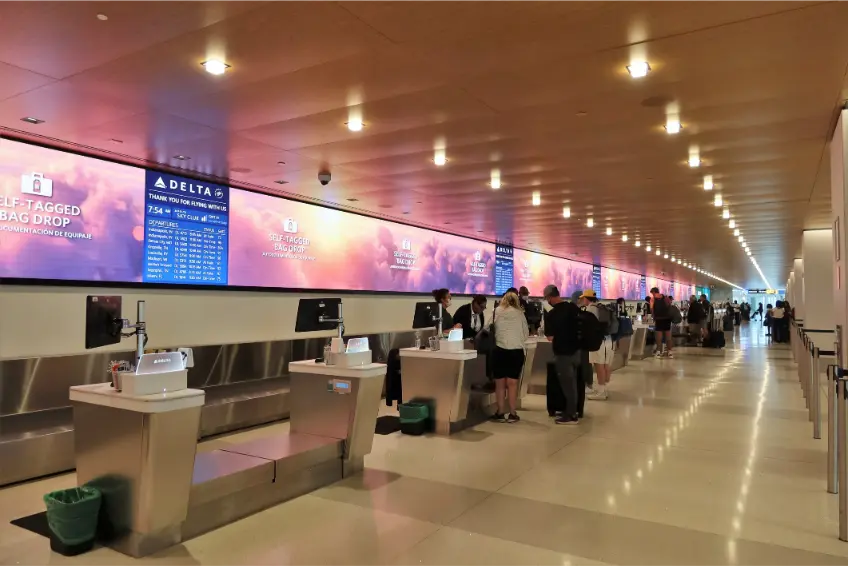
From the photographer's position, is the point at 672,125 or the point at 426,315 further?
the point at 426,315

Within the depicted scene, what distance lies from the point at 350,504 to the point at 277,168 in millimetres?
4564

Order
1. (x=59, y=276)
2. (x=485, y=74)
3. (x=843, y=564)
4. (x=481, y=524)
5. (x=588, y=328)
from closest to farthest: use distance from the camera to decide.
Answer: (x=843, y=564)
(x=481, y=524)
(x=485, y=74)
(x=59, y=276)
(x=588, y=328)

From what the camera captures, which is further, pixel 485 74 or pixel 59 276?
pixel 59 276

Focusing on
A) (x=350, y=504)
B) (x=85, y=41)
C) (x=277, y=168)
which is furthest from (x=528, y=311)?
(x=85, y=41)

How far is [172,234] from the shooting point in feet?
25.4

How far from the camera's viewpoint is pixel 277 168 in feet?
24.7

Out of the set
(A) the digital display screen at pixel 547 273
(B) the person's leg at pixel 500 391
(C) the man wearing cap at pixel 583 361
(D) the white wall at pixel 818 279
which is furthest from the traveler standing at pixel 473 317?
(A) the digital display screen at pixel 547 273

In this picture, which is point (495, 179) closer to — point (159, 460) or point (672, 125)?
point (672, 125)

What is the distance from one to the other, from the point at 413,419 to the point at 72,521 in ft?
12.7

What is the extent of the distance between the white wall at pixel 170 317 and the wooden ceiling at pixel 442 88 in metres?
1.69

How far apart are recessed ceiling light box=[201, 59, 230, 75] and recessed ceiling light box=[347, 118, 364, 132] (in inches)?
56.1

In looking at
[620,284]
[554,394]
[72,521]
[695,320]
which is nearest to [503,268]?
[695,320]

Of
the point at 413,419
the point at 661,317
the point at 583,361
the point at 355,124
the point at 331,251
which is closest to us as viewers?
the point at 355,124

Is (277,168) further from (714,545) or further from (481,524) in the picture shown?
(714,545)
